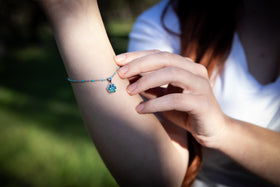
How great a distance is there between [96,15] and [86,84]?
9.2 inches

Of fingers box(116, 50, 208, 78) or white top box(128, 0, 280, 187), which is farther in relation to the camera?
white top box(128, 0, 280, 187)

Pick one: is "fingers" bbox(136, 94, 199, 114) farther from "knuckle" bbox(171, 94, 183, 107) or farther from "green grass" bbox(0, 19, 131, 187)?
"green grass" bbox(0, 19, 131, 187)

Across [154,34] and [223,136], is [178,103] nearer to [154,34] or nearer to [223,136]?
[223,136]

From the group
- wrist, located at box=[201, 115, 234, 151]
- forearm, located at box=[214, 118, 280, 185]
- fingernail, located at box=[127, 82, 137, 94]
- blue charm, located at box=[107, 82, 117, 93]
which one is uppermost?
blue charm, located at box=[107, 82, 117, 93]

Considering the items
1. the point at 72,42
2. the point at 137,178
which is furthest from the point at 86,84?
the point at 137,178

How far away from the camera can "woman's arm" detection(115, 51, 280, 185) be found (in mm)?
710

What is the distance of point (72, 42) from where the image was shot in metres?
0.72

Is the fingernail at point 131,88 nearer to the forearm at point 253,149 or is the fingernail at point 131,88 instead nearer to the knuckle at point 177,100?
the knuckle at point 177,100

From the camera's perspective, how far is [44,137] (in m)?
3.01

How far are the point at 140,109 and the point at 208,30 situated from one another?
66 centimetres

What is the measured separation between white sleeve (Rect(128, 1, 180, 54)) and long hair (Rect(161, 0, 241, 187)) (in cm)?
3

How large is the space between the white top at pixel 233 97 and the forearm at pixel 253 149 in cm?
20

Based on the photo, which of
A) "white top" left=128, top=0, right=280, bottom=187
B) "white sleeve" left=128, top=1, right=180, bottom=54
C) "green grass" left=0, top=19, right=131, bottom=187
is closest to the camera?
"white top" left=128, top=0, right=280, bottom=187

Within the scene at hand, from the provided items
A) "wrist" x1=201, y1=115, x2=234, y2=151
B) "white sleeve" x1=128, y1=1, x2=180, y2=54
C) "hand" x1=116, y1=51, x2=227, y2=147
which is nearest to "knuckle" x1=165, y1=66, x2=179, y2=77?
"hand" x1=116, y1=51, x2=227, y2=147
